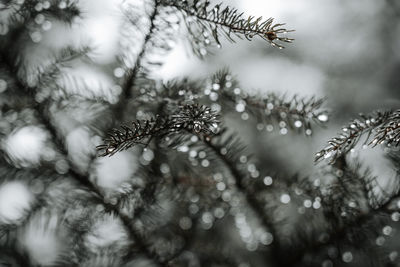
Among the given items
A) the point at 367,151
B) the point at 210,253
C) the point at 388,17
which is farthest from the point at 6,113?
the point at 388,17

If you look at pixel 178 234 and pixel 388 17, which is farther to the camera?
pixel 388 17

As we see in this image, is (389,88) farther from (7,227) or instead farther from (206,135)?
(7,227)

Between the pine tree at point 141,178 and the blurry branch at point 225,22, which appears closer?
the blurry branch at point 225,22

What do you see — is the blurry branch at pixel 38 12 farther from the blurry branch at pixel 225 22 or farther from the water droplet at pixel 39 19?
the blurry branch at pixel 225 22

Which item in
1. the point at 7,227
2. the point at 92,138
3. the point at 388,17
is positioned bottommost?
the point at 7,227

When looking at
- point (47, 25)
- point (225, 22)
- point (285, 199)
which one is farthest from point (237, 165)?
point (47, 25)

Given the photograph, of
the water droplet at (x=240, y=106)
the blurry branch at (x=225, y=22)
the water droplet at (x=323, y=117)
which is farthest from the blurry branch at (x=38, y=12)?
the water droplet at (x=323, y=117)

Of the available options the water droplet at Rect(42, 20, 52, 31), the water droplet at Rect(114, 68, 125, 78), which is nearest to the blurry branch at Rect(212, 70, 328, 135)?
the water droplet at Rect(114, 68, 125, 78)

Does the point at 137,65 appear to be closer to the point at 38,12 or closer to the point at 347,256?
the point at 38,12
